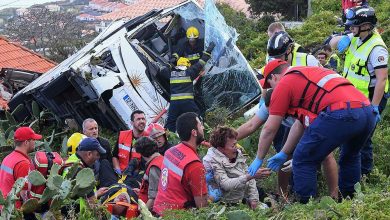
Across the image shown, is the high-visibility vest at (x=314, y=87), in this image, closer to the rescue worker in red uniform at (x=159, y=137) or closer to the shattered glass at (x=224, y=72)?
the rescue worker in red uniform at (x=159, y=137)

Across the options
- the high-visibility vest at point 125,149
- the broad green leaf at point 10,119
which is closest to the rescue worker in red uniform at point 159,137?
the high-visibility vest at point 125,149

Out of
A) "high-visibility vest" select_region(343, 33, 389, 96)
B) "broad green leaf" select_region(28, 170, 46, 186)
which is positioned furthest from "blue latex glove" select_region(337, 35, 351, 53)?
"broad green leaf" select_region(28, 170, 46, 186)

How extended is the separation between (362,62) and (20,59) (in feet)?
34.1

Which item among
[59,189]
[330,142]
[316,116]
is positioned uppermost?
[316,116]

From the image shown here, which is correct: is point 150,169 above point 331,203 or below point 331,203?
below

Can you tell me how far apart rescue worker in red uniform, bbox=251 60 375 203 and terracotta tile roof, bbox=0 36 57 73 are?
32.9ft

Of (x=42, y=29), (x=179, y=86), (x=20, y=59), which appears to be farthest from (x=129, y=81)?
(x=42, y=29)

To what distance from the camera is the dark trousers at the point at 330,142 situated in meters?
4.78

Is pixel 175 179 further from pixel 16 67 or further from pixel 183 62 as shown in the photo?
pixel 16 67

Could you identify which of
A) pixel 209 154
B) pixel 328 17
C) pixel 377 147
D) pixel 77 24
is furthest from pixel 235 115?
pixel 77 24

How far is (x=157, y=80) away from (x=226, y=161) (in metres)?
3.78

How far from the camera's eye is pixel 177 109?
875 centimetres

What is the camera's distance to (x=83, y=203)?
5.27 meters

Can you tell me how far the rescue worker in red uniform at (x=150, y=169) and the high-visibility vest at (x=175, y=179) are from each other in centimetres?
45
